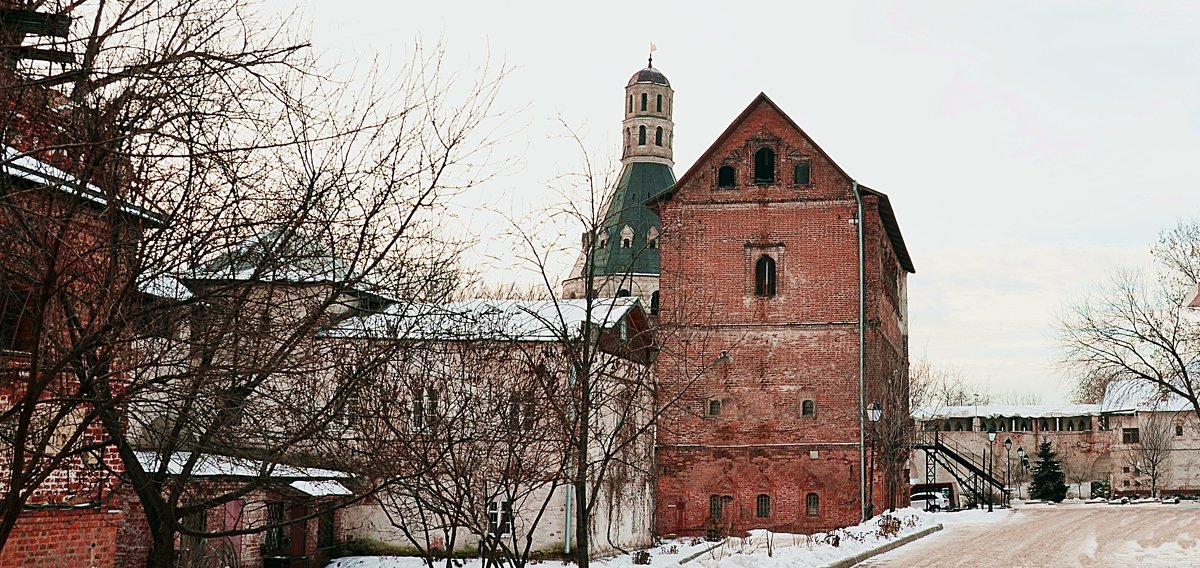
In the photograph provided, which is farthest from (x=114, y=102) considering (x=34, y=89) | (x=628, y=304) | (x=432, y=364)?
(x=628, y=304)

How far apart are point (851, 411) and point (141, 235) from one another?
96.3 feet

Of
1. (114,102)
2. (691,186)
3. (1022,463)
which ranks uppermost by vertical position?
(691,186)

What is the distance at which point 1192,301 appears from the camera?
1307 inches

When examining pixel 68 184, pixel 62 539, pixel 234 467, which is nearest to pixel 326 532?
pixel 62 539

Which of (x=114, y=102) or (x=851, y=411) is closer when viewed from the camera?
(x=114, y=102)

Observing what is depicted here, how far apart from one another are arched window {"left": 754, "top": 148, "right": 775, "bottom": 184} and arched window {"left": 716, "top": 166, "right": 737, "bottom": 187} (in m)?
0.69

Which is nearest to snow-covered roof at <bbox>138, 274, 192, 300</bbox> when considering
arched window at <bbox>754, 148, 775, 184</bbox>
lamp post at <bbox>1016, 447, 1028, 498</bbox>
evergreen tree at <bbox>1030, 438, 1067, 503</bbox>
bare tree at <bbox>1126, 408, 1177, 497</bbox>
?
arched window at <bbox>754, 148, 775, 184</bbox>

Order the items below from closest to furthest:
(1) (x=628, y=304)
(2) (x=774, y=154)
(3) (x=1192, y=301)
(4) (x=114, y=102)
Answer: (4) (x=114, y=102) → (1) (x=628, y=304) → (3) (x=1192, y=301) → (2) (x=774, y=154)

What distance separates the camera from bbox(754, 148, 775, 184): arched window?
1399 inches

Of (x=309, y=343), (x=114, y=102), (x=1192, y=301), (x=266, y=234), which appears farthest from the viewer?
(x=1192, y=301)

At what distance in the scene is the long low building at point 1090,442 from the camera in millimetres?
82562

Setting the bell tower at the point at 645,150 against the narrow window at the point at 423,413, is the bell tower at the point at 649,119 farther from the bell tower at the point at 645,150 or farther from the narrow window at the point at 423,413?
the narrow window at the point at 423,413

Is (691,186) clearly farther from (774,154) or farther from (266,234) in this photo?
(266,234)

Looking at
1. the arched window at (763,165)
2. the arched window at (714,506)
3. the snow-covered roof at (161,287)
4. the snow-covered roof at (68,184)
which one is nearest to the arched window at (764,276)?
the arched window at (763,165)
